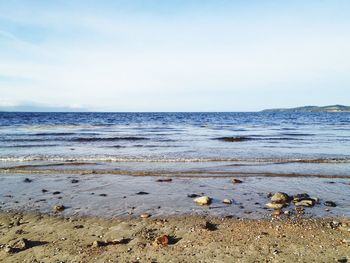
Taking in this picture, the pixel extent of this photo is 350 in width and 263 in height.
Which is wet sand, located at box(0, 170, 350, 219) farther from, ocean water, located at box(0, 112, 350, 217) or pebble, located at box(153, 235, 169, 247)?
pebble, located at box(153, 235, 169, 247)

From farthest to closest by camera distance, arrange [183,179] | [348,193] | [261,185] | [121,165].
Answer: [121,165]
[183,179]
[261,185]
[348,193]

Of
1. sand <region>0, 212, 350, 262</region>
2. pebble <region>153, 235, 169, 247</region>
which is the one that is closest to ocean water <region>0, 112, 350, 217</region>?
sand <region>0, 212, 350, 262</region>

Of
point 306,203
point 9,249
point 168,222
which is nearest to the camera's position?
point 9,249

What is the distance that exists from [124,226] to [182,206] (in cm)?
226

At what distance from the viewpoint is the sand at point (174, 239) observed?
6.43m

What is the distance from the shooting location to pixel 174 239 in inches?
286

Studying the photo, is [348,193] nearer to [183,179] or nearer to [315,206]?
[315,206]

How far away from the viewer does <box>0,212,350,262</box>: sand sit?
6.43 m

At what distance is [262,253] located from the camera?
6535mm

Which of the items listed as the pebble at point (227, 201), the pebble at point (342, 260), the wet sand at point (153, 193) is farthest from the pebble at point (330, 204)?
the pebble at point (342, 260)

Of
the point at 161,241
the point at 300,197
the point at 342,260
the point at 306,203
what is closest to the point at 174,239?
the point at 161,241

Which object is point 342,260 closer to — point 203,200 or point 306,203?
point 306,203

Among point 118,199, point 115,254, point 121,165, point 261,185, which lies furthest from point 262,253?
point 121,165

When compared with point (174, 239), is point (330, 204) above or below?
above
